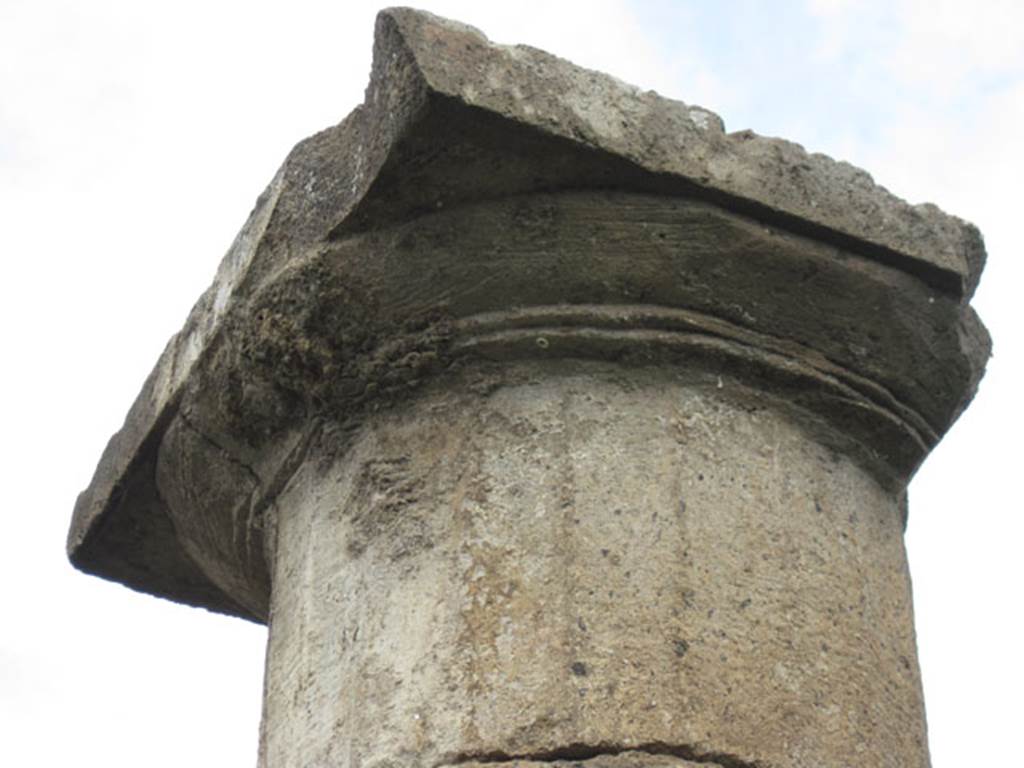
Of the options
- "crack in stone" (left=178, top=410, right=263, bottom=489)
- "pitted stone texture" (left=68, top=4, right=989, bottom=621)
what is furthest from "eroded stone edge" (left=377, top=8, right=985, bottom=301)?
"crack in stone" (left=178, top=410, right=263, bottom=489)

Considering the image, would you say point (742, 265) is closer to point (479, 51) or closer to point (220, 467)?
point (479, 51)

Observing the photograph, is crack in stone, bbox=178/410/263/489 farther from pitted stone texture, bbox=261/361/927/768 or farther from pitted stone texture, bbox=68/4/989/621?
pitted stone texture, bbox=261/361/927/768

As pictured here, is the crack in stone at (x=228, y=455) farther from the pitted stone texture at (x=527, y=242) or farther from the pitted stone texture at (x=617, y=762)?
the pitted stone texture at (x=617, y=762)

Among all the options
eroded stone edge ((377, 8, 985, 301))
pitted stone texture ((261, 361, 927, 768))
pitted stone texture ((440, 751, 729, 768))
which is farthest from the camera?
eroded stone edge ((377, 8, 985, 301))

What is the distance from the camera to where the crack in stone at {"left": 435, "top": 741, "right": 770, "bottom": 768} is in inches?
109

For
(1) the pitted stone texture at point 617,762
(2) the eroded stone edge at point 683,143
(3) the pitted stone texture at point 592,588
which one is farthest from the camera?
(2) the eroded stone edge at point 683,143

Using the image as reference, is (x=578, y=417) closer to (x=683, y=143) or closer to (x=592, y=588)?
(x=592, y=588)

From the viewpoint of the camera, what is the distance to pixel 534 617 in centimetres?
292

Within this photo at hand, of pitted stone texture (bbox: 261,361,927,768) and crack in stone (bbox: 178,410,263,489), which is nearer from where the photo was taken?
pitted stone texture (bbox: 261,361,927,768)

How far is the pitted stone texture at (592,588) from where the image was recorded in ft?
9.35

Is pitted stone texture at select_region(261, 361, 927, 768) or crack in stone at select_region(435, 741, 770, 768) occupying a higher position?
pitted stone texture at select_region(261, 361, 927, 768)

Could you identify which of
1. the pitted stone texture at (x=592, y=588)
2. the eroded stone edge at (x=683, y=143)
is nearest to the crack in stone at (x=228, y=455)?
the pitted stone texture at (x=592, y=588)

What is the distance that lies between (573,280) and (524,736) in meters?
0.83

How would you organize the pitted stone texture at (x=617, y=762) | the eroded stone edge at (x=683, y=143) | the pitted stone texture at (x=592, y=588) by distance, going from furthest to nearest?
1. the eroded stone edge at (x=683, y=143)
2. the pitted stone texture at (x=592, y=588)
3. the pitted stone texture at (x=617, y=762)
